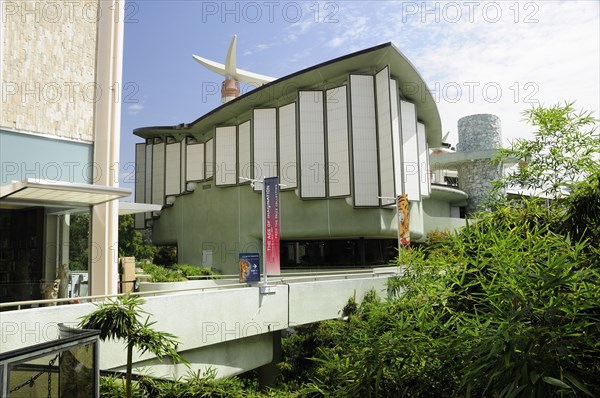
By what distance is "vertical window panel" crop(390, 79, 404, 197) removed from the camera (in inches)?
1206

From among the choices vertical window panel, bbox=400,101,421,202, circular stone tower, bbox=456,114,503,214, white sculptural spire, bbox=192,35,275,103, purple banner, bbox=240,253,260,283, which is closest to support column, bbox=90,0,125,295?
purple banner, bbox=240,253,260,283

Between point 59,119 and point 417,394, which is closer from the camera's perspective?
point 417,394

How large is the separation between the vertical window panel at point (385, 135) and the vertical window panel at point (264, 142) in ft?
24.4

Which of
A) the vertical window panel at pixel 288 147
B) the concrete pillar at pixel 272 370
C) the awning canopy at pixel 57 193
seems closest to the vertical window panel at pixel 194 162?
the vertical window panel at pixel 288 147

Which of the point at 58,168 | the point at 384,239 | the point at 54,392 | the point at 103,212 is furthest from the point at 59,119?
the point at 384,239

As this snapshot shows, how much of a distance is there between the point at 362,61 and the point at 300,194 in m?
9.36

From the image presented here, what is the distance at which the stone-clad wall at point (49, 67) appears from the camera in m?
13.3

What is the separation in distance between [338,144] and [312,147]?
5.95 ft

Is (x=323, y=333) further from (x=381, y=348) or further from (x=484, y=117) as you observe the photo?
(x=484, y=117)

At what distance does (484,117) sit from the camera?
5650 cm

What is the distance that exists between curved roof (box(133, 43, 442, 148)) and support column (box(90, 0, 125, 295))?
1743 cm

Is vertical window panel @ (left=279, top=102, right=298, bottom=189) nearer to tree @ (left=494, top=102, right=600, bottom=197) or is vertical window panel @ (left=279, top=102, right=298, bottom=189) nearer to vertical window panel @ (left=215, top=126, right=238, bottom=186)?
vertical window panel @ (left=215, top=126, right=238, bottom=186)

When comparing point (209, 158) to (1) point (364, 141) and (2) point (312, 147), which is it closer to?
(2) point (312, 147)

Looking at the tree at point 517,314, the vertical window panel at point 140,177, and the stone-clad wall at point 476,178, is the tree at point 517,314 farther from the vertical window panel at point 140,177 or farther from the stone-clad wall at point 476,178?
the stone-clad wall at point 476,178
